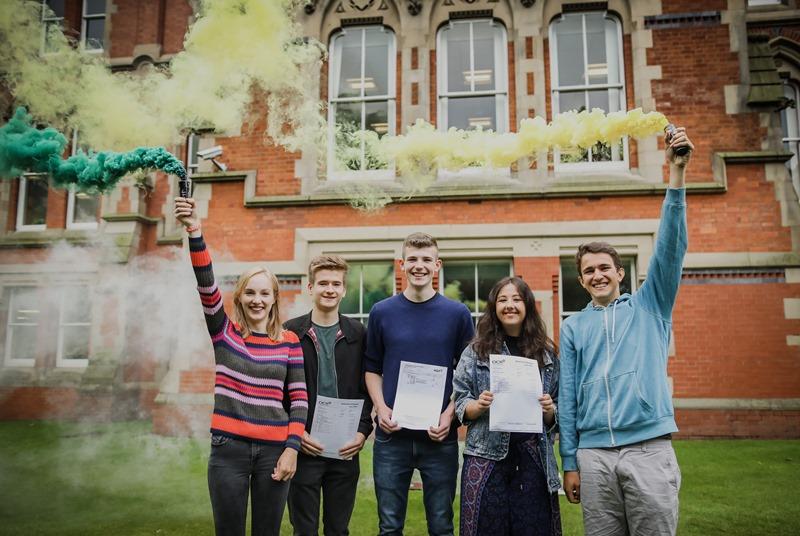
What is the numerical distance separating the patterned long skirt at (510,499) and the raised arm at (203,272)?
1.62 meters

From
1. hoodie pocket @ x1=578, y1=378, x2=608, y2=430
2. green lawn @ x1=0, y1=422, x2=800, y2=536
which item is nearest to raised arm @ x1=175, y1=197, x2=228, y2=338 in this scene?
hoodie pocket @ x1=578, y1=378, x2=608, y2=430

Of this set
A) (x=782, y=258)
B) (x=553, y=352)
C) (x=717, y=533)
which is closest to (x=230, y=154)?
(x=553, y=352)

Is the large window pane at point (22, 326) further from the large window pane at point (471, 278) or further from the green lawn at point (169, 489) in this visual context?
the large window pane at point (471, 278)

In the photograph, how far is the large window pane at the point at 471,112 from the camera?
8.55 m

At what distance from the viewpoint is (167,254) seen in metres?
10.9

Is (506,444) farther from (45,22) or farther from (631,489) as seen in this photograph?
(45,22)

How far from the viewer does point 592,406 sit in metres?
2.73

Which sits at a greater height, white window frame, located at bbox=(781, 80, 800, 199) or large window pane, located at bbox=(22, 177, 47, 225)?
white window frame, located at bbox=(781, 80, 800, 199)

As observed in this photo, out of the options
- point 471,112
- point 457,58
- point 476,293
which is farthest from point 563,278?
point 457,58

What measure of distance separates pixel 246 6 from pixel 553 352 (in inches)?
272

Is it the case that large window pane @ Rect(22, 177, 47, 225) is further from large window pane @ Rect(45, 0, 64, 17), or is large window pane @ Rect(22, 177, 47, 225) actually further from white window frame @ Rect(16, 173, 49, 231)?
large window pane @ Rect(45, 0, 64, 17)

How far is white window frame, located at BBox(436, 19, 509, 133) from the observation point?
8555 millimetres

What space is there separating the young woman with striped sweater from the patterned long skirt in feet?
3.21

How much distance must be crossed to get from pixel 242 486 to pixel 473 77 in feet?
25.4
